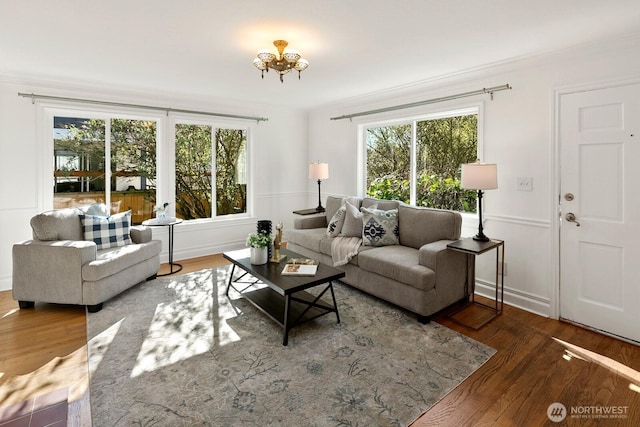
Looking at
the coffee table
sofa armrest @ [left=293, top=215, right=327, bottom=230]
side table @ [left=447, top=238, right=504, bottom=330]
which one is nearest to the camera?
the coffee table

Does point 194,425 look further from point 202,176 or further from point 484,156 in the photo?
point 202,176

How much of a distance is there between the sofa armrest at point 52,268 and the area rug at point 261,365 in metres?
0.36

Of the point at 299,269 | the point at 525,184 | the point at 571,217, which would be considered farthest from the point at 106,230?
the point at 571,217

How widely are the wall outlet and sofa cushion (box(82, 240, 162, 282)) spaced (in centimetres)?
397

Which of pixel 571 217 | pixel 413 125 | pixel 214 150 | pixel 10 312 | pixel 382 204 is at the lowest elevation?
pixel 10 312

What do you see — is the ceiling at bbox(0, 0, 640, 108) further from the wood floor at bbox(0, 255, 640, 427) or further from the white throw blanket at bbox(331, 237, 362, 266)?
the wood floor at bbox(0, 255, 640, 427)

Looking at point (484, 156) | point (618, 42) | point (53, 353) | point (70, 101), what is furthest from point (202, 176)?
point (618, 42)

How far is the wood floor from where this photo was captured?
1.87m

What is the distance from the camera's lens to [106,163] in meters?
4.39

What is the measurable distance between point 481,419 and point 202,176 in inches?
181

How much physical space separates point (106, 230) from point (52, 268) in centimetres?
67

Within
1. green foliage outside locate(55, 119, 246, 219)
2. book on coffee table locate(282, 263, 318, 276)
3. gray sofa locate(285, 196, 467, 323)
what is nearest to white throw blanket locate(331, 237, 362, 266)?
gray sofa locate(285, 196, 467, 323)

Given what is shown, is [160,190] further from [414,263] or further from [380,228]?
[414,263]

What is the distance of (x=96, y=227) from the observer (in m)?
3.60
